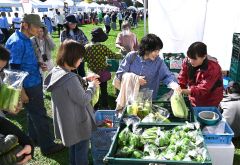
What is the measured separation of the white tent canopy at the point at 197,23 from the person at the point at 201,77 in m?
2.94

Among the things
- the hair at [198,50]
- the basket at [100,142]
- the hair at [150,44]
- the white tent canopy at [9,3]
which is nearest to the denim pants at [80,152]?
the basket at [100,142]

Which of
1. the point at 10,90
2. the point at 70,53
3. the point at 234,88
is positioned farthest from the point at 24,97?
the point at 234,88

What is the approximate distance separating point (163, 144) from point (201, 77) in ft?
4.75

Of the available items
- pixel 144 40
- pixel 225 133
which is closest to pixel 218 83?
pixel 225 133

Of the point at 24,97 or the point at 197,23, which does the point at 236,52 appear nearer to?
the point at 197,23

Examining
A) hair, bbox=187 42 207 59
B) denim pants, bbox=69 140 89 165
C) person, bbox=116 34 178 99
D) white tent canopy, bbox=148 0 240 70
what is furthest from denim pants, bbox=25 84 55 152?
white tent canopy, bbox=148 0 240 70

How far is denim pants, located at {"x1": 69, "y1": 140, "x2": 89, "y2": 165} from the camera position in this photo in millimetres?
3248

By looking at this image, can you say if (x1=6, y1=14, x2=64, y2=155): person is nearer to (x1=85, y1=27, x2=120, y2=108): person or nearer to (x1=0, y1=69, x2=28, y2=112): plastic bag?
(x1=0, y1=69, x2=28, y2=112): plastic bag

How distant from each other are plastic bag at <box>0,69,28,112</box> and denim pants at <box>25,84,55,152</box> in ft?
1.94

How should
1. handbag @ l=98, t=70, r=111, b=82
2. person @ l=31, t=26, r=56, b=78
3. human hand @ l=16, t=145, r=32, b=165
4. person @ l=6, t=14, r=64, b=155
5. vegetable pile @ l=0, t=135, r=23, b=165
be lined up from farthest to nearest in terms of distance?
handbag @ l=98, t=70, r=111, b=82, person @ l=31, t=26, r=56, b=78, person @ l=6, t=14, r=64, b=155, human hand @ l=16, t=145, r=32, b=165, vegetable pile @ l=0, t=135, r=23, b=165

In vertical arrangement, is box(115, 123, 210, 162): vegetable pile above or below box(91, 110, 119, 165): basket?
above

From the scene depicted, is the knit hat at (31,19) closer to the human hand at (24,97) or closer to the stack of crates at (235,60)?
the human hand at (24,97)

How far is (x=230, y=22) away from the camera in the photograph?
658 centimetres

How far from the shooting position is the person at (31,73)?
12.2 feet
